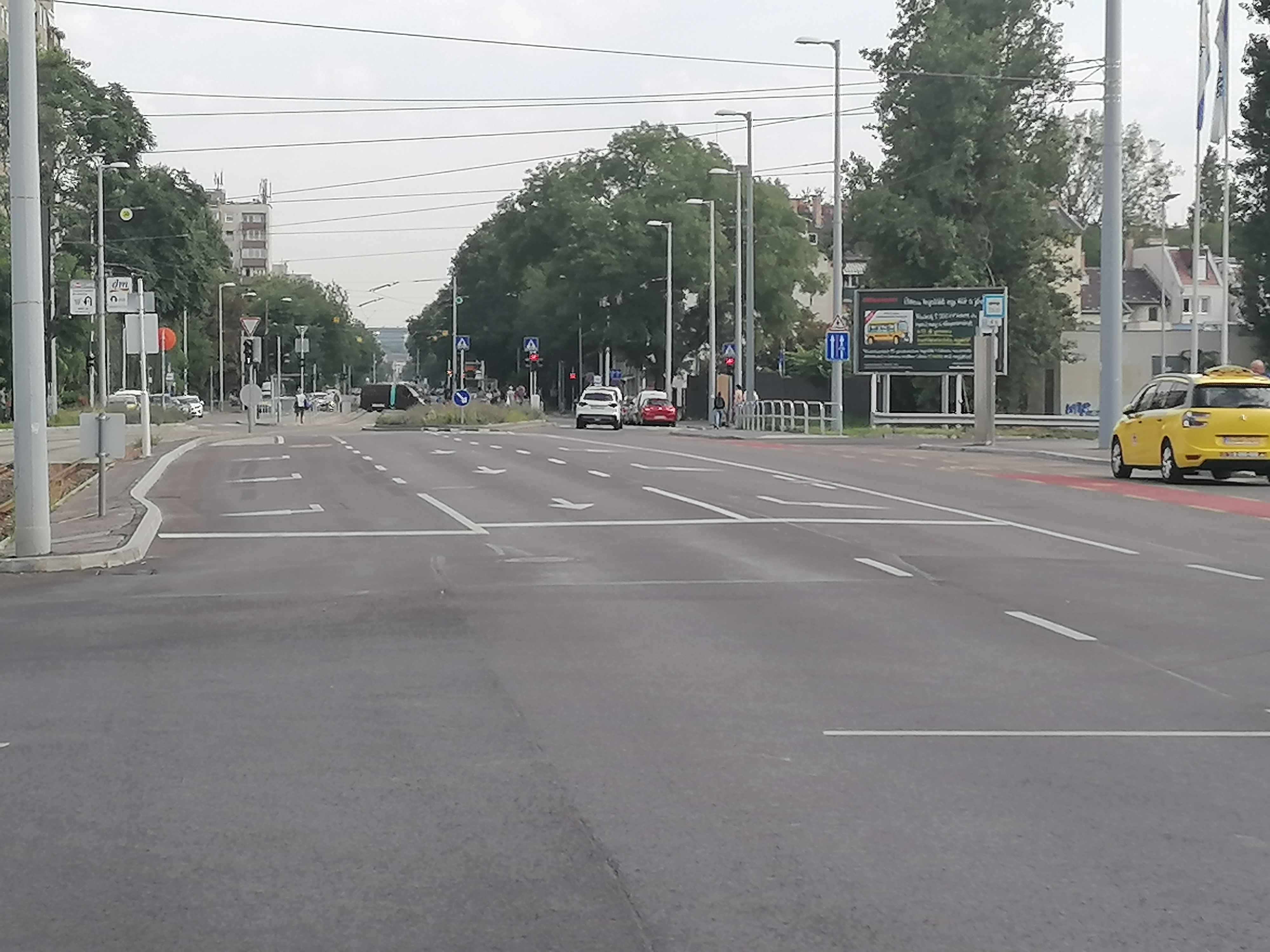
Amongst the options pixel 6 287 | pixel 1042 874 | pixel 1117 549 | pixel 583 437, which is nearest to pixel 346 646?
pixel 1042 874

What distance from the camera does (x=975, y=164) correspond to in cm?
6619

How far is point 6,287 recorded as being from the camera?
71.3 meters

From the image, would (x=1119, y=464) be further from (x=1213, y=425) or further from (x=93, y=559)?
(x=93, y=559)

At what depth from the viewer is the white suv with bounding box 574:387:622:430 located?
232ft

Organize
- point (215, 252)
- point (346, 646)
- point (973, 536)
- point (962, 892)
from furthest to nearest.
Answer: point (215, 252)
point (973, 536)
point (346, 646)
point (962, 892)

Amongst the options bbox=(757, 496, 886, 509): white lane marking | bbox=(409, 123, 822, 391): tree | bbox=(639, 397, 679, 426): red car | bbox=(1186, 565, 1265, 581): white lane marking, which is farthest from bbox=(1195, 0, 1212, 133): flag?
bbox=(409, 123, 822, 391): tree

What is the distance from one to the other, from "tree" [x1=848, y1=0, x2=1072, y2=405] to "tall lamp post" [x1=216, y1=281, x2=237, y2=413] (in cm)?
5796

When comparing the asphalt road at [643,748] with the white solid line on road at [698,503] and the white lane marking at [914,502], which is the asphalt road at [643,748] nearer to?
the white lane marking at [914,502]

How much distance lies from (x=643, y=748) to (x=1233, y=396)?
828 inches

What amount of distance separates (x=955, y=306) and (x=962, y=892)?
5114 cm

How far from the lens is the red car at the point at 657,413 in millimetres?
84062

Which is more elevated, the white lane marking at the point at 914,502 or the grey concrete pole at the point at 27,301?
the grey concrete pole at the point at 27,301

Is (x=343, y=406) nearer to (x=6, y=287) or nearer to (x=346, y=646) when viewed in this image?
(x=6, y=287)

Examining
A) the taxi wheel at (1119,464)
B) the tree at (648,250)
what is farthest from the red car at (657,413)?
the taxi wheel at (1119,464)
